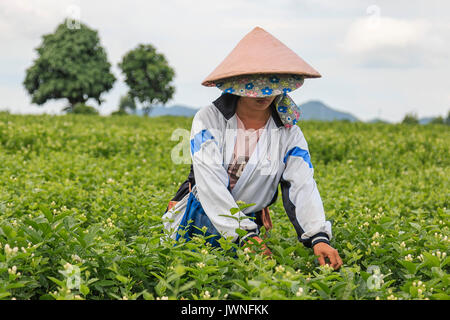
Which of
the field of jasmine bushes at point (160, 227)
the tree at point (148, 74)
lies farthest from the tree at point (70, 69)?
the field of jasmine bushes at point (160, 227)

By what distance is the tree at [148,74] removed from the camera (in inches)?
1852

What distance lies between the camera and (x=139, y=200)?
5.05 metres

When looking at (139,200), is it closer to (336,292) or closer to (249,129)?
(249,129)

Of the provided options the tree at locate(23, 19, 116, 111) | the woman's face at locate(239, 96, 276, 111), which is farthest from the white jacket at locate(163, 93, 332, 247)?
the tree at locate(23, 19, 116, 111)

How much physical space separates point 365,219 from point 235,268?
2.26m

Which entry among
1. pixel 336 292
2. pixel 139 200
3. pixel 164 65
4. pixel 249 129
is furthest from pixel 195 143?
pixel 164 65

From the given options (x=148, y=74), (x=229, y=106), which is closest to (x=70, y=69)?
(x=148, y=74)

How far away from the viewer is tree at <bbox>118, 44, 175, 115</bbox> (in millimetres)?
47031

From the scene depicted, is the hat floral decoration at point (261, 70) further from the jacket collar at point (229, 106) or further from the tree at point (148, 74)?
the tree at point (148, 74)

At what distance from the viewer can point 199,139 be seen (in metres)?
3.33

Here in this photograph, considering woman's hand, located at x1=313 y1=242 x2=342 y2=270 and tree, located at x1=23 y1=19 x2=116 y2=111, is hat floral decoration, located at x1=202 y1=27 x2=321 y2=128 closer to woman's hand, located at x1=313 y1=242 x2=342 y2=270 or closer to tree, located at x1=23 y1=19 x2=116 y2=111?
woman's hand, located at x1=313 y1=242 x2=342 y2=270

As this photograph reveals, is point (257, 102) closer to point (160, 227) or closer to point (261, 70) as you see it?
point (261, 70)

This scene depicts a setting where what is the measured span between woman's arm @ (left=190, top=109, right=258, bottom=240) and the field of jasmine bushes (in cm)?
21

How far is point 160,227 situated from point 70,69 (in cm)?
3668
